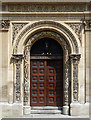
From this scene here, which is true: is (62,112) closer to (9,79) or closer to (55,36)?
(9,79)

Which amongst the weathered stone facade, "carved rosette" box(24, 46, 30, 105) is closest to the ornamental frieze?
the weathered stone facade

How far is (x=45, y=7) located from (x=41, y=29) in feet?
3.59

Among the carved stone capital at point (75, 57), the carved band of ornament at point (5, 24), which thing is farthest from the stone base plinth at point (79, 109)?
the carved band of ornament at point (5, 24)

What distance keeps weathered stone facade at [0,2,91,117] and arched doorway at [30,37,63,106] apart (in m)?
0.66

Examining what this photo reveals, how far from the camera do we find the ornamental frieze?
8.19 m

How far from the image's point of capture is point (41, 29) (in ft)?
27.1

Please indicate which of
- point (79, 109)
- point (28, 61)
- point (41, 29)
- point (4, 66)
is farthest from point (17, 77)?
point (79, 109)

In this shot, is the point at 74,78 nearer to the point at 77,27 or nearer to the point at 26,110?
the point at 77,27

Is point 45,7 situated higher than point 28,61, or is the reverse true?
point 45,7

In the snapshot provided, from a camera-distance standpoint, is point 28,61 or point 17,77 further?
point 28,61

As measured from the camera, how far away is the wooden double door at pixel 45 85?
28.4 ft

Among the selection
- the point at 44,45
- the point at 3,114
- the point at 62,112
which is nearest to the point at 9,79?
the point at 3,114

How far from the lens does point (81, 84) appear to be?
8.20 m

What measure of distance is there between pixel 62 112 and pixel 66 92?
104 cm
